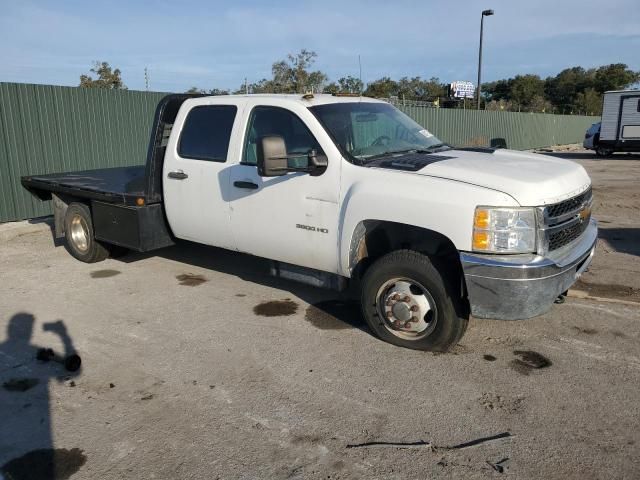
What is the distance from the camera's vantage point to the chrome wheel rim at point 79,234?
278 inches

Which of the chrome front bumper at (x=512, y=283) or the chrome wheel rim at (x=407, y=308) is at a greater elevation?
the chrome front bumper at (x=512, y=283)

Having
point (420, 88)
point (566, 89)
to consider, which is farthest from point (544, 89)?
point (420, 88)

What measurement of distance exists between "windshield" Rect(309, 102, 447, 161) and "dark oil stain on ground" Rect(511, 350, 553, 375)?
1992mm

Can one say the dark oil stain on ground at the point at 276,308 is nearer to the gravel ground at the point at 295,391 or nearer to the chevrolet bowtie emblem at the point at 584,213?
the gravel ground at the point at 295,391

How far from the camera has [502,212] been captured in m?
3.74

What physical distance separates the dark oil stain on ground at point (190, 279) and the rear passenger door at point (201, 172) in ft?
2.11

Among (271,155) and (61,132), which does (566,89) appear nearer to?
(61,132)

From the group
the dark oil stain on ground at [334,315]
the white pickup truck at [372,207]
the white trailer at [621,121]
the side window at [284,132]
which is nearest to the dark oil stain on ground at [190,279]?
the white pickup truck at [372,207]

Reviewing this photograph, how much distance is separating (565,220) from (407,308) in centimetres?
136

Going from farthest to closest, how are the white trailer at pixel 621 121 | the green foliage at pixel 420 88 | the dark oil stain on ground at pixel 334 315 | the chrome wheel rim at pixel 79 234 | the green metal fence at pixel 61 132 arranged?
the green foliage at pixel 420 88, the white trailer at pixel 621 121, the green metal fence at pixel 61 132, the chrome wheel rim at pixel 79 234, the dark oil stain on ground at pixel 334 315

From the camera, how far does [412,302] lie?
4277 millimetres

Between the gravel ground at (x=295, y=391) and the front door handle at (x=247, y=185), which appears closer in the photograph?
the gravel ground at (x=295, y=391)

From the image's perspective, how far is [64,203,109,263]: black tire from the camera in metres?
6.91

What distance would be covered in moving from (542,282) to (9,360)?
4.10m
